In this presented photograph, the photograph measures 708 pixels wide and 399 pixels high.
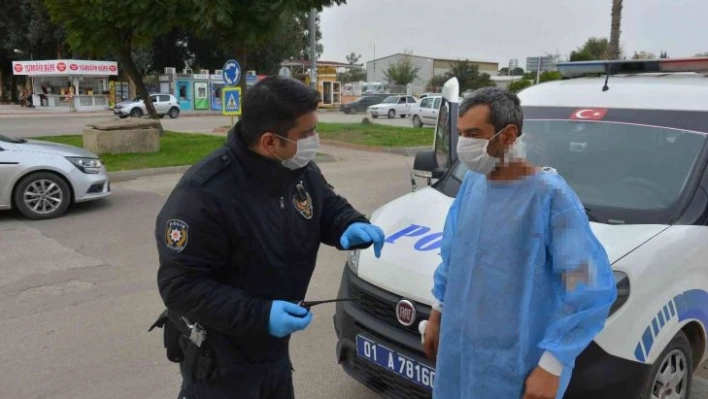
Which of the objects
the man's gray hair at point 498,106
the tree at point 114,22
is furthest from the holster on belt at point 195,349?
the tree at point 114,22

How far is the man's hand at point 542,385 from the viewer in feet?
5.96

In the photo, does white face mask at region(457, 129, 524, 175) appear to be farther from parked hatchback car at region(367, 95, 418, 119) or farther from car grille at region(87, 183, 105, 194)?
parked hatchback car at region(367, 95, 418, 119)

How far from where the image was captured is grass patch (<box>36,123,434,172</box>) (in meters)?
12.5

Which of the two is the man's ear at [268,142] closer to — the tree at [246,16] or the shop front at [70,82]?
the tree at [246,16]

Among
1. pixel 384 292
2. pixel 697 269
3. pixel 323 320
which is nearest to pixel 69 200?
pixel 323 320

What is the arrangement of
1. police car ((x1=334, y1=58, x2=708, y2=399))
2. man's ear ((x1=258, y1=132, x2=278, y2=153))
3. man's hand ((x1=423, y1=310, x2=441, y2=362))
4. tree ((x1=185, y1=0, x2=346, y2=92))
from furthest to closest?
tree ((x1=185, y1=0, x2=346, y2=92))
police car ((x1=334, y1=58, x2=708, y2=399))
man's hand ((x1=423, y1=310, x2=441, y2=362))
man's ear ((x1=258, y1=132, x2=278, y2=153))

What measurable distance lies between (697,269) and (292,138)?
209 centimetres

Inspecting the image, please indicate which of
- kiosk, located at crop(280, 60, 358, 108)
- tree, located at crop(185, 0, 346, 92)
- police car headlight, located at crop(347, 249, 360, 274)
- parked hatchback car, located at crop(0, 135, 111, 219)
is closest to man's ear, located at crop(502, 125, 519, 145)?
police car headlight, located at crop(347, 249, 360, 274)

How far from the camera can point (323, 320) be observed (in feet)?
15.0

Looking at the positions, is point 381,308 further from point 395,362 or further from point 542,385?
point 542,385

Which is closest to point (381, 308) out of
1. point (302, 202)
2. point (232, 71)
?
point (302, 202)

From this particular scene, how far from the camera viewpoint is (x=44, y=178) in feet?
25.8

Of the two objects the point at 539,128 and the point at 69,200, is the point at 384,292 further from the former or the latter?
the point at 69,200

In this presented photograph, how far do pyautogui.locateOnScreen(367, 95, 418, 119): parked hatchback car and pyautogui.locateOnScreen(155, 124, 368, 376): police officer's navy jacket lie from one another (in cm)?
3718
